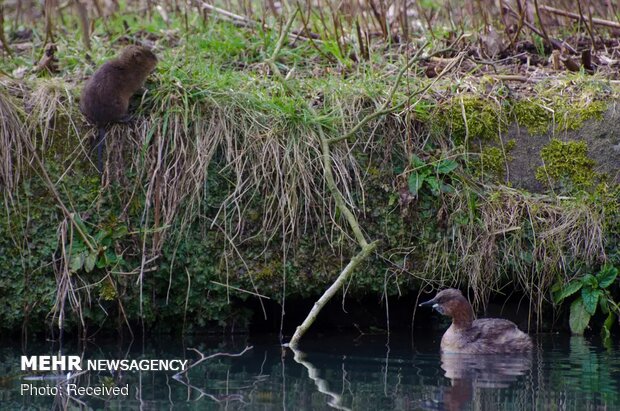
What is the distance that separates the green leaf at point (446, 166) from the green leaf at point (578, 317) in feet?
3.67

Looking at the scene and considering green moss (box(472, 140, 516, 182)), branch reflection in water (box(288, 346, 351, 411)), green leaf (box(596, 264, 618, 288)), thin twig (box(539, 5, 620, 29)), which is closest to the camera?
branch reflection in water (box(288, 346, 351, 411))

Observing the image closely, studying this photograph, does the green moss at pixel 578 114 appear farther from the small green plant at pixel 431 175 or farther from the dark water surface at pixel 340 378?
the dark water surface at pixel 340 378

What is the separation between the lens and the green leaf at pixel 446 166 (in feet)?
18.8

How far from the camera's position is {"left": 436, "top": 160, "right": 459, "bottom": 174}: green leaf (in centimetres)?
574

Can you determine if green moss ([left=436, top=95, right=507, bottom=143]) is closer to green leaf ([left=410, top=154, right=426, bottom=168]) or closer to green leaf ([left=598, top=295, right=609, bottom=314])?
green leaf ([left=410, top=154, right=426, bottom=168])

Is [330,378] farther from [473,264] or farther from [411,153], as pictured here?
[411,153]

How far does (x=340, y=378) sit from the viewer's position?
4605mm

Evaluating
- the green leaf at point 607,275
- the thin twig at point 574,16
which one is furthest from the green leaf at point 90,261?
the thin twig at point 574,16

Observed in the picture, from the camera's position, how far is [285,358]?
509 cm

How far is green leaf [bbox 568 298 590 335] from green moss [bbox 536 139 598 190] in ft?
2.47

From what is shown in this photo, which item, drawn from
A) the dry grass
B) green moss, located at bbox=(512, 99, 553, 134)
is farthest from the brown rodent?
green moss, located at bbox=(512, 99, 553, 134)

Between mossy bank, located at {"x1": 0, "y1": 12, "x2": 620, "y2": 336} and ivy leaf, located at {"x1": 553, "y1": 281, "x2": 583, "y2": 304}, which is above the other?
mossy bank, located at {"x1": 0, "y1": 12, "x2": 620, "y2": 336}

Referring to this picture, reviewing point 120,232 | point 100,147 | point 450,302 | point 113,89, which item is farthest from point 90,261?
point 450,302

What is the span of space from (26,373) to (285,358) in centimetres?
138
